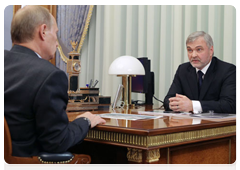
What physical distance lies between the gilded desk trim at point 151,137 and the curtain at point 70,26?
451 cm

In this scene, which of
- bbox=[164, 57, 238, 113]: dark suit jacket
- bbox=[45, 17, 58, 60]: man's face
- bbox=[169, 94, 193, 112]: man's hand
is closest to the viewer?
bbox=[45, 17, 58, 60]: man's face

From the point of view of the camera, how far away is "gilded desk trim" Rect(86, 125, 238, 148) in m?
1.81

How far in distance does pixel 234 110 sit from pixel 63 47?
4305mm

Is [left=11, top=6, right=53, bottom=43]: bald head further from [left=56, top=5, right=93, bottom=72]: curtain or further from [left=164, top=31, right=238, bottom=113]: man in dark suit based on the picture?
[left=56, top=5, right=93, bottom=72]: curtain

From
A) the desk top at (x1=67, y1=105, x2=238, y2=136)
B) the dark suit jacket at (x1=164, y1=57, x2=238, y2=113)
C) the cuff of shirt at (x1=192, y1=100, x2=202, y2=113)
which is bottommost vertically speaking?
the desk top at (x1=67, y1=105, x2=238, y2=136)

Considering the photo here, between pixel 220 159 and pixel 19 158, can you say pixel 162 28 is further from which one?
pixel 19 158

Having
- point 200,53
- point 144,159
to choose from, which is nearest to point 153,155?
point 144,159

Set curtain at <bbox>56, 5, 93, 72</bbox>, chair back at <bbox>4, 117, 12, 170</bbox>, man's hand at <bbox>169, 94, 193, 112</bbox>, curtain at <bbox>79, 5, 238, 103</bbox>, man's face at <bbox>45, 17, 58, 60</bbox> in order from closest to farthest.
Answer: chair back at <bbox>4, 117, 12, 170</bbox>
man's face at <bbox>45, 17, 58, 60</bbox>
man's hand at <bbox>169, 94, 193, 112</bbox>
curtain at <bbox>79, 5, 238, 103</bbox>
curtain at <bbox>56, 5, 93, 72</bbox>

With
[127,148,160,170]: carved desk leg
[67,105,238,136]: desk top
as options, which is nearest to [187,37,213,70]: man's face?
[67,105,238,136]: desk top

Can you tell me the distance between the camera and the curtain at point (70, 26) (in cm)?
637

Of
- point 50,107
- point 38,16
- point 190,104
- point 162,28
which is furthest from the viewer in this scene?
point 162,28

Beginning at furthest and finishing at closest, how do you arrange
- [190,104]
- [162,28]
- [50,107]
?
[162,28], [190,104], [50,107]
